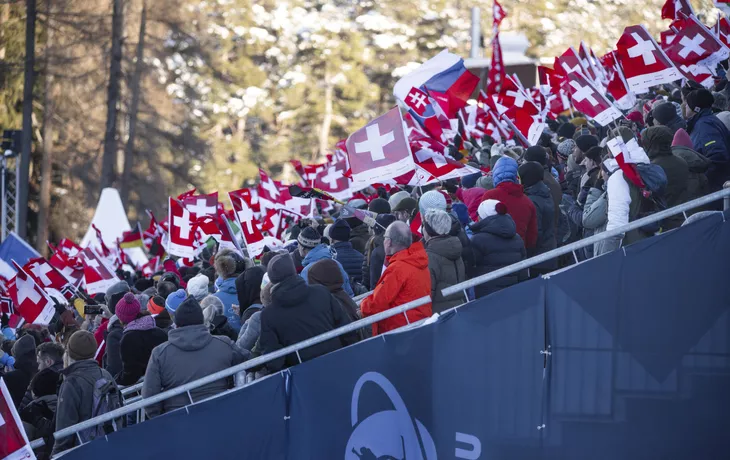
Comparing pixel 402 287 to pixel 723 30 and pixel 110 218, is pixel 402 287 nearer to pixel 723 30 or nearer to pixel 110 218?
pixel 723 30

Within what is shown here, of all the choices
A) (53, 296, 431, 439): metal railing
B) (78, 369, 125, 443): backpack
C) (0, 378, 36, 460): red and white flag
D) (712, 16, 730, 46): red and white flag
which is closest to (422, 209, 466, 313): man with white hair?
(53, 296, 431, 439): metal railing

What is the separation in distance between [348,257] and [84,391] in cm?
303

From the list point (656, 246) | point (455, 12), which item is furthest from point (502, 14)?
point (455, 12)

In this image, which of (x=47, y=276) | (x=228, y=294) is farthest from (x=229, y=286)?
(x=47, y=276)

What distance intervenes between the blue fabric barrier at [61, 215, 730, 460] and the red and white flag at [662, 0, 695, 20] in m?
7.74

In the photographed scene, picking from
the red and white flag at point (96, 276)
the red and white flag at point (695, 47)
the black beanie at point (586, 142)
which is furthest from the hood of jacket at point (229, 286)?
the red and white flag at point (695, 47)

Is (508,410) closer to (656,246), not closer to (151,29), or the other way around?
(656,246)

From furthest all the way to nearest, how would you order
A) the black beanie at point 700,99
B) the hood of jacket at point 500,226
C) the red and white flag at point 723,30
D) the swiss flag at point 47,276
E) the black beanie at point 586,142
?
the swiss flag at point 47,276, the red and white flag at point 723,30, the black beanie at point 586,142, the black beanie at point 700,99, the hood of jacket at point 500,226

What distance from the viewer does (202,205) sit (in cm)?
1600

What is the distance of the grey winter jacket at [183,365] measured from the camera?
773cm

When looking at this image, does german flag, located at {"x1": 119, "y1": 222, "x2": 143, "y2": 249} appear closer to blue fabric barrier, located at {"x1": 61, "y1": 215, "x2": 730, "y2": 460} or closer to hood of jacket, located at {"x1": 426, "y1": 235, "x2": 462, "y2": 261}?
hood of jacket, located at {"x1": 426, "y1": 235, "x2": 462, "y2": 261}

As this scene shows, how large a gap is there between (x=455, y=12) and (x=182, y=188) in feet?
45.4

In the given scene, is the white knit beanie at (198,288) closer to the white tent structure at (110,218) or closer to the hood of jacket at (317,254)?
the hood of jacket at (317,254)

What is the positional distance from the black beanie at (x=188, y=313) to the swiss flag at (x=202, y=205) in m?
8.01
